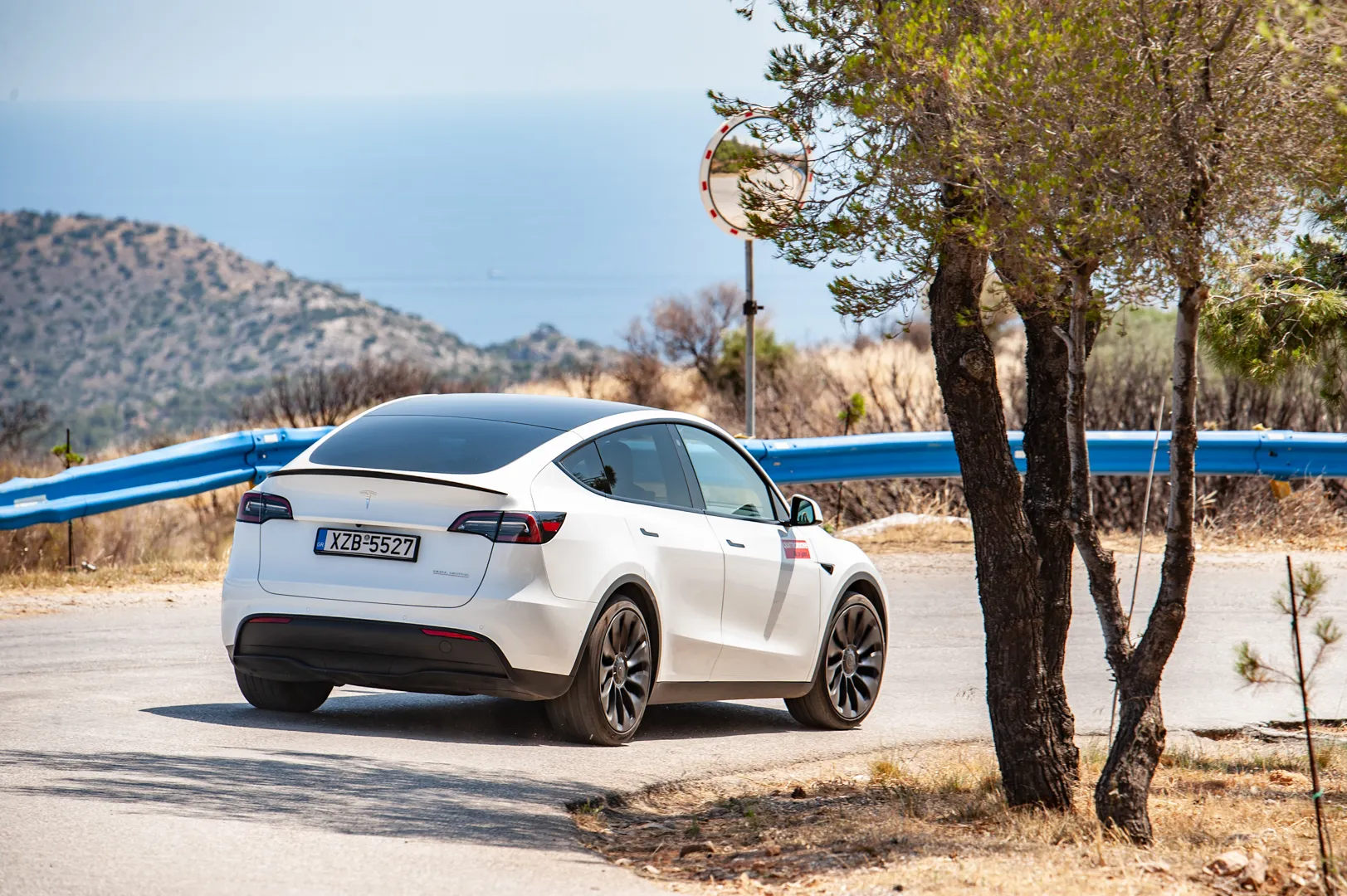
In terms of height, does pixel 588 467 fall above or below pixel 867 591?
above

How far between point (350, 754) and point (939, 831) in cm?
272

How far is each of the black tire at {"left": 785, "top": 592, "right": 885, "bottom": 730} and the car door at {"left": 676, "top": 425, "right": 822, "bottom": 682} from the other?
0.16m

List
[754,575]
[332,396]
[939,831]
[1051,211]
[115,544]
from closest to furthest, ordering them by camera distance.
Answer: [1051,211], [939,831], [754,575], [115,544], [332,396]

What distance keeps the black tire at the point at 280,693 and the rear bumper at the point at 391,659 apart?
532 millimetres

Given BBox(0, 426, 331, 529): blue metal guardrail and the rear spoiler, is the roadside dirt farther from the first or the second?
the rear spoiler

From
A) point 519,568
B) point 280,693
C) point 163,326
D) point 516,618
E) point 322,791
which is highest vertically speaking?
point 163,326

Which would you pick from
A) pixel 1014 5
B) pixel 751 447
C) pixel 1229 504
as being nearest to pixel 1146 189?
pixel 1014 5

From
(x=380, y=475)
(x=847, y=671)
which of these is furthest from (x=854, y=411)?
(x=380, y=475)

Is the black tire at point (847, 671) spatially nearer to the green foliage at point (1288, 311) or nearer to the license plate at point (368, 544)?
the green foliage at point (1288, 311)

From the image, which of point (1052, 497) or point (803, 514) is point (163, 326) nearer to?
point (803, 514)

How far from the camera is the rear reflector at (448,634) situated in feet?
25.4

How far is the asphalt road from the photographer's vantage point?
573 cm

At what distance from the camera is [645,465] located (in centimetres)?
888

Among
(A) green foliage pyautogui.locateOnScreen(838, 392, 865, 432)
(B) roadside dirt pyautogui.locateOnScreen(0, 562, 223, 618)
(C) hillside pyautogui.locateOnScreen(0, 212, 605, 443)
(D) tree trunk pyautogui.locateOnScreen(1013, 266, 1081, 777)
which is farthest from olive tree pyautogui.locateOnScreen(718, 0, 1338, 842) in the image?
(C) hillside pyautogui.locateOnScreen(0, 212, 605, 443)
